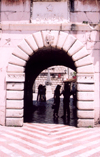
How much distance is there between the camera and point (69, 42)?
660 cm

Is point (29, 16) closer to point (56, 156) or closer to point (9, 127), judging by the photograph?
point (9, 127)

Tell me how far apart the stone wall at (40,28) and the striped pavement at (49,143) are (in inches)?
56.6

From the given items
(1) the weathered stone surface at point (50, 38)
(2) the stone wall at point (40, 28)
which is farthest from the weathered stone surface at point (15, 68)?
(1) the weathered stone surface at point (50, 38)

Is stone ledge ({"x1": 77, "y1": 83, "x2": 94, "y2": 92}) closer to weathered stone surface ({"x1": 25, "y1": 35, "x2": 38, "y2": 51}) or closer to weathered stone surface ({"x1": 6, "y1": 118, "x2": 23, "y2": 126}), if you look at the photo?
weathered stone surface ({"x1": 25, "y1": 35, "x2": 38, "y2": 51})

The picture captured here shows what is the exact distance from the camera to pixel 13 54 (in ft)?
21.9

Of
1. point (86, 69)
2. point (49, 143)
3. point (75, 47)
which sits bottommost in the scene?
point (49, 143)

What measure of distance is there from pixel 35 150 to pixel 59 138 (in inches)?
45.5

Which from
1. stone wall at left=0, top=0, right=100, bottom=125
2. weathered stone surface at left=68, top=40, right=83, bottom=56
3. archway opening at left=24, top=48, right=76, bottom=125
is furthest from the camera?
archway opening at left=24, top=48, right=76, bottom=125

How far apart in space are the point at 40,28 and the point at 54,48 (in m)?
0.95

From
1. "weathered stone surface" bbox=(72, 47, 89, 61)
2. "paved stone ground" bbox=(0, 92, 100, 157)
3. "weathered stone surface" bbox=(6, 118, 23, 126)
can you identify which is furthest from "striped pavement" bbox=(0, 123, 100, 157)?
"weathered stone surface" bbox=(72, 47, 89, 61)

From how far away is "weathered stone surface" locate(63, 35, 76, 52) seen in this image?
21.5 ft

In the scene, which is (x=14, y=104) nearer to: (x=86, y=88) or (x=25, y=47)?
(x=25, y=47)

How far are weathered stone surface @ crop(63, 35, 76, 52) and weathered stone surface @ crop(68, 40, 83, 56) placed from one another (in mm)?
111

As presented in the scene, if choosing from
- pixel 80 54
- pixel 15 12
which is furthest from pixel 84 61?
pixel 15 12
